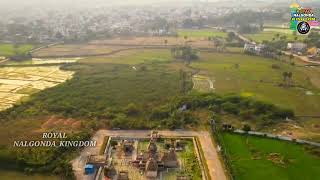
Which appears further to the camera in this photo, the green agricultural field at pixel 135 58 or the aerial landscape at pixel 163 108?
the green agricultural field at pixel 135 58

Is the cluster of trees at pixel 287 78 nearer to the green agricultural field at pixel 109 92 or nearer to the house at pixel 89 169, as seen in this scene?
the green agricultural field at pixel 109 92

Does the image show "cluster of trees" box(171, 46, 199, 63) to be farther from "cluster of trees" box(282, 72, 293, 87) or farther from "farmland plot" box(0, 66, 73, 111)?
"farmland plot" box(0, 66, 73, 111)

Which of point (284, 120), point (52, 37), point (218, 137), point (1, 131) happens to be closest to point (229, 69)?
point (284, 120)

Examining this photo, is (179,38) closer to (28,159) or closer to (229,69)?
(229,69)

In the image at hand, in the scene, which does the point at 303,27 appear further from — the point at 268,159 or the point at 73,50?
the point at 73,50

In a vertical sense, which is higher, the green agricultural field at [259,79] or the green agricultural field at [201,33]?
the green agricultural field at [201,33]

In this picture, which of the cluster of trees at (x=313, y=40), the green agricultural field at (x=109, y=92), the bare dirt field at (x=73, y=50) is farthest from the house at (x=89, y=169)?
the cluster of trees at (x=313, y=40)
